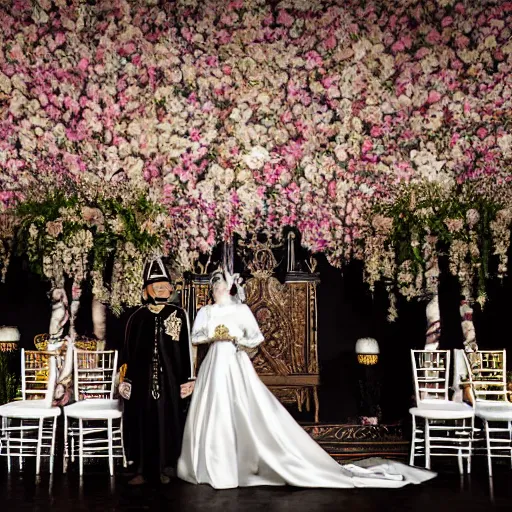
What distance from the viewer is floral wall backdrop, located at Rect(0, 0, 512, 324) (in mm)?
8320

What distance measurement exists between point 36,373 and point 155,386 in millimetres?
1815

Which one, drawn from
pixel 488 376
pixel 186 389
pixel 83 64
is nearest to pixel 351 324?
pixel 488 376

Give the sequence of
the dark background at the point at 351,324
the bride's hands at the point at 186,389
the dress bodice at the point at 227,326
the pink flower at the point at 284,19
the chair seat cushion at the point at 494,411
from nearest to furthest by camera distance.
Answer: the bride's hands at the point at 186,389 → the dress bodice at the point at 227,326 → the chair seat cushion at the point at 494,411 → the dark background at the point at 351,324 → the pink flower at the point at 284,19

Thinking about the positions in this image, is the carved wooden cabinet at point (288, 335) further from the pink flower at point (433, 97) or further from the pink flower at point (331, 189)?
the pink flower at point (433, 97)

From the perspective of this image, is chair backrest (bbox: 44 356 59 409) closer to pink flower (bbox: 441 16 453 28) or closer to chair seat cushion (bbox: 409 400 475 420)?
chair seat cushion (bbox: 409 400 475 420)

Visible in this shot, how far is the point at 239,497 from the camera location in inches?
219

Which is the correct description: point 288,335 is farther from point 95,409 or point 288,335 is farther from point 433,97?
point 433,97

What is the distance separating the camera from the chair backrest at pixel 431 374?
706 cm

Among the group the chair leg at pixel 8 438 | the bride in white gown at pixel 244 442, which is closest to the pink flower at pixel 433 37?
the bride in white gown at pixel 244 442

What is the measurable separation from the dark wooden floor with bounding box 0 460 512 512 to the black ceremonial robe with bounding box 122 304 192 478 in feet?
0.81

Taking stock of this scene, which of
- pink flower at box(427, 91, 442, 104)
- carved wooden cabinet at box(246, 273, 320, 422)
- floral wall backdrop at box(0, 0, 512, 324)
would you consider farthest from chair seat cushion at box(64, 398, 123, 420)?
pink flower at box(427, 91, 442, 104)

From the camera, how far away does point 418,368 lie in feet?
24.2

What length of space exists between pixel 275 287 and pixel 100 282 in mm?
1761

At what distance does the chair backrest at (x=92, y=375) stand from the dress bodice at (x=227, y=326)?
41.8 inches
